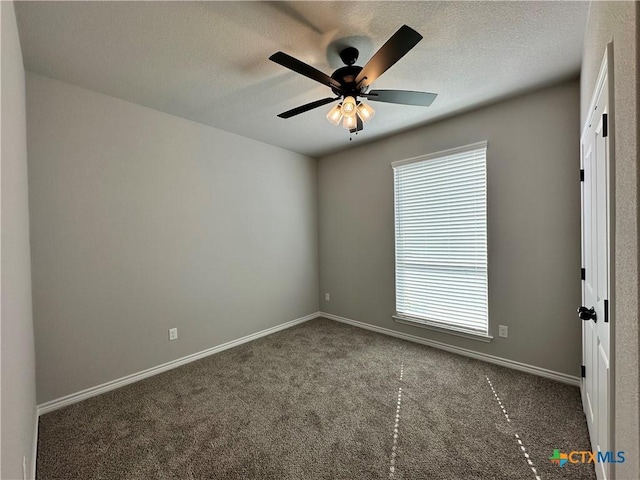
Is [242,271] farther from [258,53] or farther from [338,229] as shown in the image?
[258,53]

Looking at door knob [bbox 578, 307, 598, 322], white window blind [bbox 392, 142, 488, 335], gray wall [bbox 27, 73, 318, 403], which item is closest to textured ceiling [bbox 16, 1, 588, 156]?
gray wall [bbox 27, 73, 318, 403]

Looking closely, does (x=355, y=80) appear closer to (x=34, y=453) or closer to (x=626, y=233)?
(x=626, y=233)

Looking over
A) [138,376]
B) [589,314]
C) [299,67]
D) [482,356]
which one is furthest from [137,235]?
[482,356]

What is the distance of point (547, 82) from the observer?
2.35 metres

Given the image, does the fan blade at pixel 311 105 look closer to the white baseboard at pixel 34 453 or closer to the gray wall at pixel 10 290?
the gray wall at pixel 10 290

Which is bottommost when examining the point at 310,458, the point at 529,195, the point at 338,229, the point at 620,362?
the point at 310,458

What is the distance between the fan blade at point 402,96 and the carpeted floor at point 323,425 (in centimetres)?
229

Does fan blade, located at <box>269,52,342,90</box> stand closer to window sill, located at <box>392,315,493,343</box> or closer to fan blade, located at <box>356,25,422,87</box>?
fan blade, located at <box>356,25,422,87</box>

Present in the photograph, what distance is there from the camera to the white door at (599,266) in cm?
119

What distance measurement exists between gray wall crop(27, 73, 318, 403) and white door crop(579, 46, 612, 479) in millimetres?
3187

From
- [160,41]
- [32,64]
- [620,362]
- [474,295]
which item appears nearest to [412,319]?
[474,295]

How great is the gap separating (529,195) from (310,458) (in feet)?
9.21

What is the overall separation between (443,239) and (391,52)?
2.21 metres

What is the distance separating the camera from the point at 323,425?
1.95 meters
